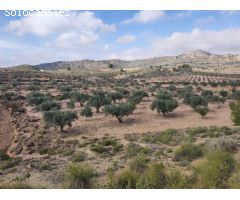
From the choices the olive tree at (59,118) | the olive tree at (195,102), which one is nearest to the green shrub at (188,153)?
the olive tree at (59,118)

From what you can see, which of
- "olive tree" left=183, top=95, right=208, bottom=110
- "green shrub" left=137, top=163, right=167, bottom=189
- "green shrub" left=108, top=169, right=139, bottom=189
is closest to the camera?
"green shrub" left=137, top=163, right=167, bottom=189

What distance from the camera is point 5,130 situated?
3241 centimetres

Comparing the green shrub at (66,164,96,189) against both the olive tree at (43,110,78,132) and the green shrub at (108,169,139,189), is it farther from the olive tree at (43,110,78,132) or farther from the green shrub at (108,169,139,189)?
the olive tree at (43,110,78,132)

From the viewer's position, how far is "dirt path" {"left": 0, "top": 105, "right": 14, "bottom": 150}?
2777 centimetres

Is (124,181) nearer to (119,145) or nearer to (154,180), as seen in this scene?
(154,180)

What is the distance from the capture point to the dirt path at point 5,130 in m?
27.8

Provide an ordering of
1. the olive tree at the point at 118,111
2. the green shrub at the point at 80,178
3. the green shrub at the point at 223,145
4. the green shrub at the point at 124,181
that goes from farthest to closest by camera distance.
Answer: the olive tree at the point at 118,111
the green shrub at the point at 223,145
the green shrub at the point at 80,178
the green shrub at the point at 124,181

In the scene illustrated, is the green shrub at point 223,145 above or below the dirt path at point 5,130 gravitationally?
above

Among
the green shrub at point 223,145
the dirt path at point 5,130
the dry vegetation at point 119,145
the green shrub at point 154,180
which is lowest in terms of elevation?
the dirt path at point 5,130

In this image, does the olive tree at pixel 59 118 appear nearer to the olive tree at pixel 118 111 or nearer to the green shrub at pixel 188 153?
the olive tree at pixel 118 111

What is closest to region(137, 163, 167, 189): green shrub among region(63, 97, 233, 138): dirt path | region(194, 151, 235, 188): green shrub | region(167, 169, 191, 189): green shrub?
region(167, 169, 191, 189): green shrub
